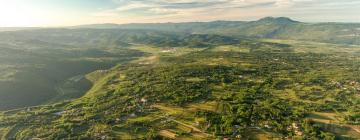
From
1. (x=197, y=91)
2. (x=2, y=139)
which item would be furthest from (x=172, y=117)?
(x=2, y=139)

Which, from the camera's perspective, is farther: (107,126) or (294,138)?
(107,126)

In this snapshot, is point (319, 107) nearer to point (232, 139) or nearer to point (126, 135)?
point (232, 139)

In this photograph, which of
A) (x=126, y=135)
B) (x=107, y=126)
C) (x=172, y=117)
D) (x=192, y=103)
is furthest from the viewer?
(x=192, y=103)

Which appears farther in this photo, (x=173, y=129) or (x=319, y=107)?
(x=319, y=107)

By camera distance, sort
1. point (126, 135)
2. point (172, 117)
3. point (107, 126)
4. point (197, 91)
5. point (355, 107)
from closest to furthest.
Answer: point (126, 135) → point (107, 126) → point (172, 117) → point (355, 107) → point (197, 91)

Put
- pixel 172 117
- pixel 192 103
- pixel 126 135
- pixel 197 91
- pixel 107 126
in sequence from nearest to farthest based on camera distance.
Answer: pixel 126 135, pixel 107 126, pixel 172 117, pixel 192 103, pixel 197 91

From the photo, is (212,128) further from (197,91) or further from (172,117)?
(197,91)

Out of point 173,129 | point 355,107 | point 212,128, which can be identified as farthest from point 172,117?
point 355,107

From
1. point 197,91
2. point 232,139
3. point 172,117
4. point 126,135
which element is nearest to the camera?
point 232,139

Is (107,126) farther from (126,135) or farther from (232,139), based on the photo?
(232,139)
